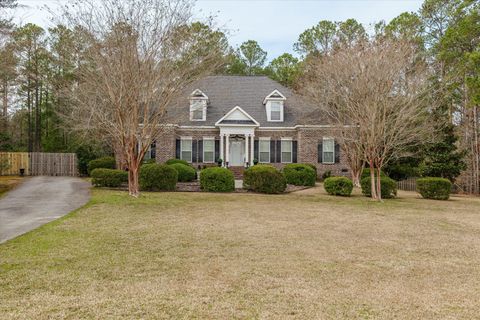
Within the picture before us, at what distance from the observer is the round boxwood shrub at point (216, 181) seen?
1700 centimetres

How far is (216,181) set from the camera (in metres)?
17.0

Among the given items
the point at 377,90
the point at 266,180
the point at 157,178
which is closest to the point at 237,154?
the point at 266,180

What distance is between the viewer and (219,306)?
398 cm

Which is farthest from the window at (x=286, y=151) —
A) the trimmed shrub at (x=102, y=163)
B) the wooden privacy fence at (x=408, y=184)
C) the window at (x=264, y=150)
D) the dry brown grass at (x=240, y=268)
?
the dry brown grass at (x=240, y=268)

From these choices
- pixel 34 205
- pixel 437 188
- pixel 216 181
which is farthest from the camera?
pixel 216 181

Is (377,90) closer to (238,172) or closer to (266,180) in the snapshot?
(266,180)

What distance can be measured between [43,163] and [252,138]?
14.6 meters

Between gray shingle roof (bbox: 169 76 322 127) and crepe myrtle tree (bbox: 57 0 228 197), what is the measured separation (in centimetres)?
1057

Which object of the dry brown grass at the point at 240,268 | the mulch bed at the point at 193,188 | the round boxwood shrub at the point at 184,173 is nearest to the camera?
the dry brown grass at the point at 240,268

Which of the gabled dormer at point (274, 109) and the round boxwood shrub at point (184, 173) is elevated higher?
the gabled dormer at point (274, 109)

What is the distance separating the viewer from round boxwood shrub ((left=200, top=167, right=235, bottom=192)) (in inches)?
669

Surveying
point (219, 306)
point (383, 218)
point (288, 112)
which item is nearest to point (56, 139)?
point (288, 112)

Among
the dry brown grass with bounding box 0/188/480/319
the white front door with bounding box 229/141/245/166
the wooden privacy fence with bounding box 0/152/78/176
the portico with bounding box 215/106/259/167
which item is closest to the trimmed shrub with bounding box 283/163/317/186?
the portico with bounding box 215/106/259/167

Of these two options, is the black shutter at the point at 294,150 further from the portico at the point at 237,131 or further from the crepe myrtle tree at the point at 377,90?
the crepe myrtle tree at the point at 377,90
